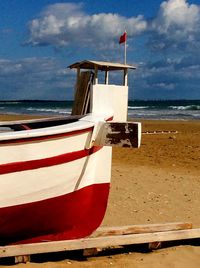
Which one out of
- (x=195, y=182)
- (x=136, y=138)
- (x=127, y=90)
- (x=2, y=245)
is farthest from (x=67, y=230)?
(x=195, y=182)

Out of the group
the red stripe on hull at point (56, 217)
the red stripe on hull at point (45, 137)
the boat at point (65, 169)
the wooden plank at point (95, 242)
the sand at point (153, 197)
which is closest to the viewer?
the red stripe on hull at point (45, 137)

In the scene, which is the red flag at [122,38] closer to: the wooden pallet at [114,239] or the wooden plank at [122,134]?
the wooden plank at [122,134]

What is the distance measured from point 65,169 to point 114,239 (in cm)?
109

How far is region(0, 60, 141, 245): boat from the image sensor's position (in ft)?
16.7

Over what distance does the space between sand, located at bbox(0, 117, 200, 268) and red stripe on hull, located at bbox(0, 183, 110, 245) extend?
0.32m

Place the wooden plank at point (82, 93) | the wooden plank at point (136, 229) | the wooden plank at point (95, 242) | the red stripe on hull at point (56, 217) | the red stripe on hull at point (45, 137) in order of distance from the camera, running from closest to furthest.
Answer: the red stripe on hull at point (45, 137), the red stripe on hull at point (56, 217), the wooden plank at point (95, 242), the wooden plank at point (136, 229), the wooden plank at point (82, 93)

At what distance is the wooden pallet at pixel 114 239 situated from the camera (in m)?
5.54

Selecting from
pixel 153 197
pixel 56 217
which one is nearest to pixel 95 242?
pixel 56 217

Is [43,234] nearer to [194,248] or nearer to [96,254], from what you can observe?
[96,254]

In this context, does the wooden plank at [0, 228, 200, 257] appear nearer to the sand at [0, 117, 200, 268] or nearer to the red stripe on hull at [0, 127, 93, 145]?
the sand at [0, 117, 200, 268]

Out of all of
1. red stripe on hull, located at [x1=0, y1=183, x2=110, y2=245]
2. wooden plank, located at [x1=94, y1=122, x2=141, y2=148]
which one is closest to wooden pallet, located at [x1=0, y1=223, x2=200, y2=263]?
red stripe on hull, located at [x1=0, y1=183, x2=110, y2=245]

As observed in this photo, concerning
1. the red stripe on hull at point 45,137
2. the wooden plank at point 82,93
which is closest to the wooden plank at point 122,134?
the red stripe on hull at point 45,137

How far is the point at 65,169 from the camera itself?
5543 mm

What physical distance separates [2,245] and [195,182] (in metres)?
6.15
